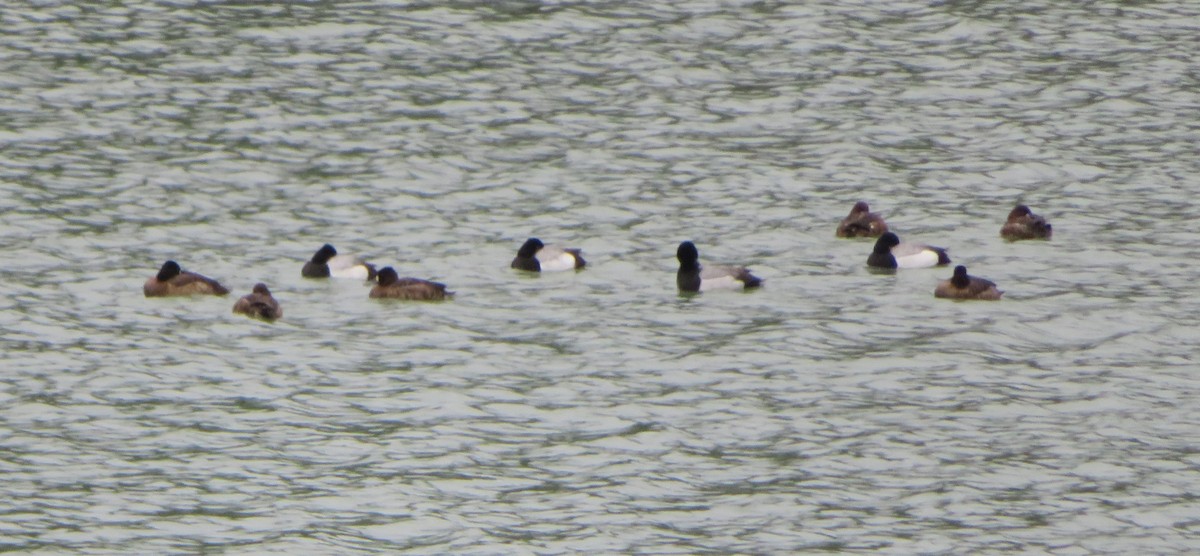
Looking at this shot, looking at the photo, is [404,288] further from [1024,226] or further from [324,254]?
[1024,226]

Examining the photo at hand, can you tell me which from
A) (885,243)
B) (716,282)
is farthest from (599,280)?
(885,243)

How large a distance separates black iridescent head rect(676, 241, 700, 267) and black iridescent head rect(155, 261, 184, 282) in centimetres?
579

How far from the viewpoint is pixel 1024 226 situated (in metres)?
25.2

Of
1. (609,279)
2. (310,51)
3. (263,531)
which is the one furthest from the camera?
(310,51)

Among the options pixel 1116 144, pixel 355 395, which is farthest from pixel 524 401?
pixel 1116 144

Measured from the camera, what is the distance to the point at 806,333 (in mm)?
21781

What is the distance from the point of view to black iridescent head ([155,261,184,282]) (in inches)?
896

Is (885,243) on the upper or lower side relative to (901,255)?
upper

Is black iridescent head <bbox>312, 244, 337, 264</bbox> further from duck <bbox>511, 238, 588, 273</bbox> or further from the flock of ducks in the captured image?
duck <bbox>511, 238, 588, 273</bbox>

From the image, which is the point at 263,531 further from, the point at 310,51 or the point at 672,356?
the point at 310,51

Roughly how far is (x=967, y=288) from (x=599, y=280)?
4.36 meters

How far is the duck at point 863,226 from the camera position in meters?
25.4

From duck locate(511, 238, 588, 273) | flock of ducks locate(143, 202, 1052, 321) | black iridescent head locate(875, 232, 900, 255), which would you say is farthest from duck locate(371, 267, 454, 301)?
black iridescent head locate(875, 232, 900, 255)

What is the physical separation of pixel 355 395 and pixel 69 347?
348 cm
